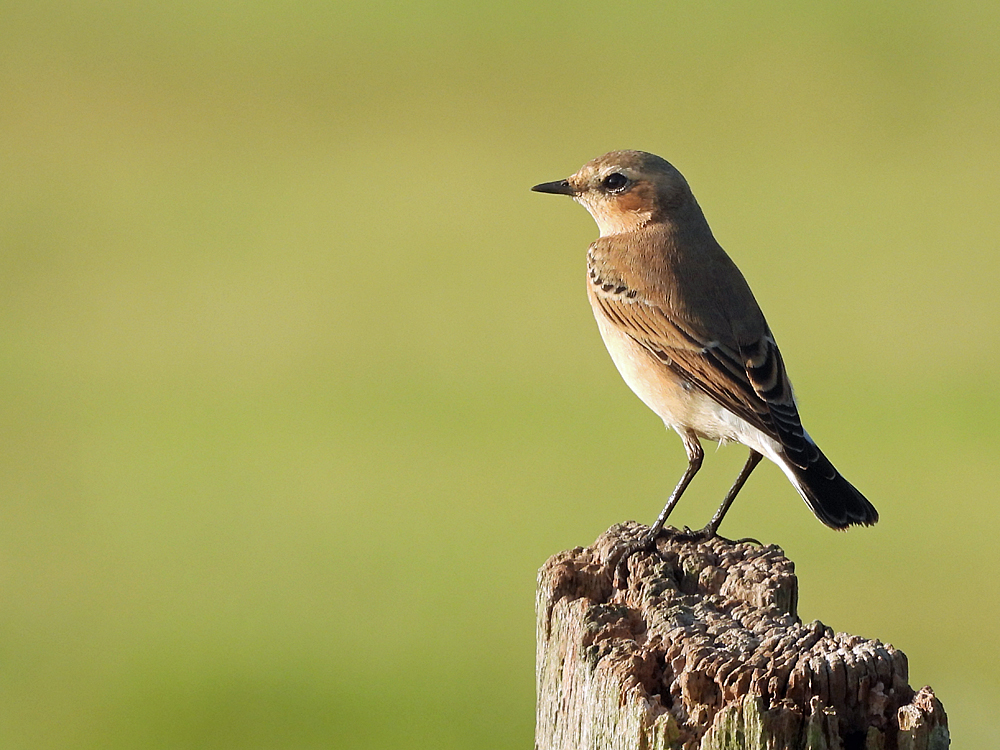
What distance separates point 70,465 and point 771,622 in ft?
50.4

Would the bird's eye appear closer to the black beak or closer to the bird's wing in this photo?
the black beak

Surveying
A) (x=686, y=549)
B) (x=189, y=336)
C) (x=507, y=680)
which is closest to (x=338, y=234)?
(x=189, y=336)

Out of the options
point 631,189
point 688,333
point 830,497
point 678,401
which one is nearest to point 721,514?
point 830,497

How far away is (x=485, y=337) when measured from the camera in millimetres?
20312

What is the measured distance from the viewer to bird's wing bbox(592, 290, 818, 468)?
249 inches

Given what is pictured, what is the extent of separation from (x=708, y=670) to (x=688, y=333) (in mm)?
3260

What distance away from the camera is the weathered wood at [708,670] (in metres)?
3.38

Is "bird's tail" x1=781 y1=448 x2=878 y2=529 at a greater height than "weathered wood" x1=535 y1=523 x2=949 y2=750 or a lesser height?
greater

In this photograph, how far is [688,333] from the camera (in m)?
6.67

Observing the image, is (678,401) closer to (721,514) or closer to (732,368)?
(732,368)

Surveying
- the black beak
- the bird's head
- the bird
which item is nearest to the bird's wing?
the bird

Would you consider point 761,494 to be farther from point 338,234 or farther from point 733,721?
point 733,721

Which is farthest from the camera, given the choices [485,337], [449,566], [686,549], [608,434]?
[485,337]

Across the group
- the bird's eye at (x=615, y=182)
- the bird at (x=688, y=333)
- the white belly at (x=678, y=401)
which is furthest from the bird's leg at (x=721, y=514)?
the bird's eye at (x=615, y=182)
